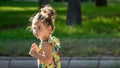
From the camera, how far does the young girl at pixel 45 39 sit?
3994 mm

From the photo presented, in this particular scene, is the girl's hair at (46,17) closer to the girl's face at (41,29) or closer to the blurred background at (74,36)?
the girl's face at (41,29)

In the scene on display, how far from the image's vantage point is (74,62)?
24.2ft

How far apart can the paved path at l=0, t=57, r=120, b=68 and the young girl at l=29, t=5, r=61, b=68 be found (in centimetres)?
321

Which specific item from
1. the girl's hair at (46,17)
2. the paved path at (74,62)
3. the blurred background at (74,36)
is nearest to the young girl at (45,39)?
the girl's hair at (46,17)

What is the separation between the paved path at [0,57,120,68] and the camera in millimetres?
7273

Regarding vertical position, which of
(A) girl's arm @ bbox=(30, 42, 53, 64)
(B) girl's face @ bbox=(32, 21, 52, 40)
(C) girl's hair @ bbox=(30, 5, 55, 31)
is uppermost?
(C) girl's hair @ bbox=(30, 5, 55, 31)

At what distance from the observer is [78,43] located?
8.48 meters

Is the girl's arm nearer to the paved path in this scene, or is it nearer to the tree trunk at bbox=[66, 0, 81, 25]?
the paved path

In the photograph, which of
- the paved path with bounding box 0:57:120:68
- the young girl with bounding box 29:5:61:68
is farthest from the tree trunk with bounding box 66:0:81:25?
the young girl with bounding box 29:5:61:68

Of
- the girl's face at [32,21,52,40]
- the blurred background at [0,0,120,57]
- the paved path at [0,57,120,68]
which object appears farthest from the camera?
the blurred background at [0,0,120,57]

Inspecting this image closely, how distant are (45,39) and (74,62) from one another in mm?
3378

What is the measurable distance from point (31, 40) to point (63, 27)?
2.57 meters

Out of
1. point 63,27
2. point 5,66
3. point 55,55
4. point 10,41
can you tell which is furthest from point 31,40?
point 55,55

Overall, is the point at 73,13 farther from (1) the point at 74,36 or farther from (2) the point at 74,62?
(2) the point at 74,62
